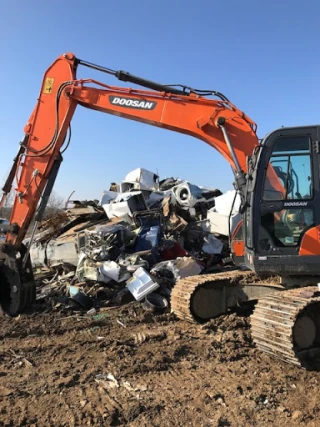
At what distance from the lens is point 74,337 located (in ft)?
19.8

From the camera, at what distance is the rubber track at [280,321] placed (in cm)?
463

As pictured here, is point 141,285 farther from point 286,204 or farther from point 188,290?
point 286,204

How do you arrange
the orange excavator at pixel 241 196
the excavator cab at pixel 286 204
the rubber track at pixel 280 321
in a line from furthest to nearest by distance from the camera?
the excavator cab at pixel 286 204 < the orange excavator at pixel 241 196 < the rubber track at pixel 280 321

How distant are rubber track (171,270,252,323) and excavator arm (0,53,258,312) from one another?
1781mm

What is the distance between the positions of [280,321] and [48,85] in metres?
5.25

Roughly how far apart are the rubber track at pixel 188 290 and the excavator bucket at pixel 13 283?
2522 millimetres

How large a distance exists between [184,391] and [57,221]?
7.77 metres

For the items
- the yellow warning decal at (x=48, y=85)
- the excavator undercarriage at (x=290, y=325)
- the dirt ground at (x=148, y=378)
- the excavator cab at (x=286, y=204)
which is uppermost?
the yellow warning decal at (x=48, y=85)

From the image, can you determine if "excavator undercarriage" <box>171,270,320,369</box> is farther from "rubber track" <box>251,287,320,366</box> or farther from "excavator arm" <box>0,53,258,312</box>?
"excavator arm" <box>0,53,258,312</box>

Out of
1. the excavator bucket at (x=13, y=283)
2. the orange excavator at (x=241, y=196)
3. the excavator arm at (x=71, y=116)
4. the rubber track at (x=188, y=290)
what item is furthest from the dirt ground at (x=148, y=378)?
the excavator arm at (x=71, y=116)

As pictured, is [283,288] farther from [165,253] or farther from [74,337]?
[165,253]

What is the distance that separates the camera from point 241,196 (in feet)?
19.0

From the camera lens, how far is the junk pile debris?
7.96m

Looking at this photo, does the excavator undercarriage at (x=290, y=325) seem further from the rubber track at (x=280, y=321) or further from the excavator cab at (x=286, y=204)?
the excavator cab at (x=286, y=204)
